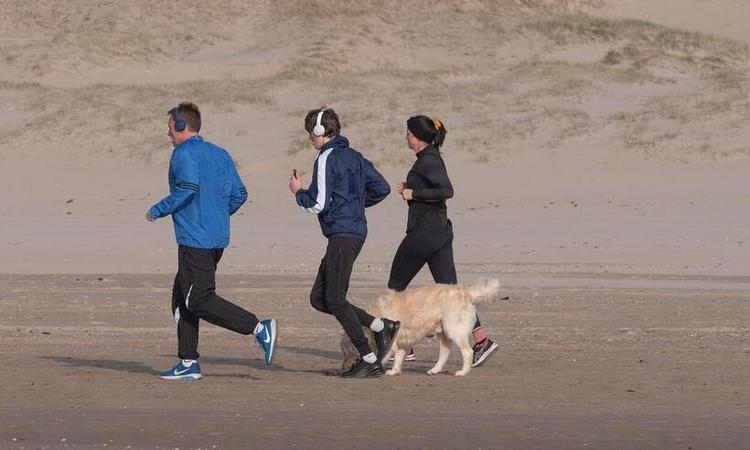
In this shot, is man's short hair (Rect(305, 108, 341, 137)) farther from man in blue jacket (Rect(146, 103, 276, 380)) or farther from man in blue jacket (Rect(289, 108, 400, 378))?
man in blue jacket (Rect(146, 103, 276, 380))

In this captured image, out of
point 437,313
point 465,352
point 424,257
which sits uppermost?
point 424,257

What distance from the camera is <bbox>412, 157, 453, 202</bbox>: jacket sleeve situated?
1062 centimetres

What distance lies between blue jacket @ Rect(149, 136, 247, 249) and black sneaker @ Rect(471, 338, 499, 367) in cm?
191

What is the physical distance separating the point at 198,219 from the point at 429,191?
1.64m

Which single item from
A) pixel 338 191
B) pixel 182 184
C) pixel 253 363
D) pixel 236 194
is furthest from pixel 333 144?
pixel 253 363

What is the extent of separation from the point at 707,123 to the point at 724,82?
3.07 meters

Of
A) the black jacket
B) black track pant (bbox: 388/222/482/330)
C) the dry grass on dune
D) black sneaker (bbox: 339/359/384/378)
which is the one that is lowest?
black sneaker (bbox: 339/359/384/378)

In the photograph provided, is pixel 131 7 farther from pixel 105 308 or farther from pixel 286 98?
pixel 105 308

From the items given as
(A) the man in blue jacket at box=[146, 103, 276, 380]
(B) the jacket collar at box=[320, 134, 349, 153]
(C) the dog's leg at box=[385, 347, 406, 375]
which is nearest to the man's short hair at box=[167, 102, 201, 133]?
(A) the man in blue jacket at box=[146, 103, 276, 380]

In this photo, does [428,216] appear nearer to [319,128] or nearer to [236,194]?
[319,128]

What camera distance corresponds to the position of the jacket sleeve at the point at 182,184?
9.59 m

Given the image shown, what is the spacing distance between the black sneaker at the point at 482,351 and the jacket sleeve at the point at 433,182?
37.9 inches

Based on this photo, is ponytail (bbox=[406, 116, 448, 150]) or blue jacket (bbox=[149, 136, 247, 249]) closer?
blue jacket (bbox=[149, 136, 247, 249])

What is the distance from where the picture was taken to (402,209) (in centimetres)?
2438
